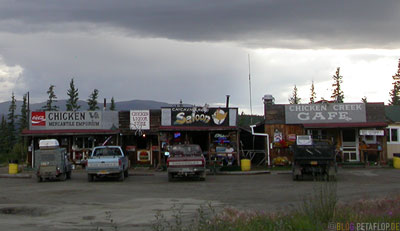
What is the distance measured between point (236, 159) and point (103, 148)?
11167mm

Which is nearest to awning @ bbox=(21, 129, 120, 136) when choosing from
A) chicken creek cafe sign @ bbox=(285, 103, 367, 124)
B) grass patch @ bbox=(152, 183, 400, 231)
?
chicken creek cafe sign @ bbox=(285, 103, 367, 124)

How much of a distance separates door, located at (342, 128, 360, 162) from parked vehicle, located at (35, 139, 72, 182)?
65.4 ft

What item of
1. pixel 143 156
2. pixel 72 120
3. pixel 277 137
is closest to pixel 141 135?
pixel 143 156

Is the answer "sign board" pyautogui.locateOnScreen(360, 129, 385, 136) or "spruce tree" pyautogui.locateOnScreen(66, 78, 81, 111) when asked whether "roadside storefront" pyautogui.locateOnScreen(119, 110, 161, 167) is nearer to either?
"sign board" pyautogui.locateOnScreen(360, 129, 385, 136)

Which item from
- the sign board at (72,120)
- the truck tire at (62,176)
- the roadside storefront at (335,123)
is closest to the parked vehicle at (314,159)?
the roadside storefront at (335,123)

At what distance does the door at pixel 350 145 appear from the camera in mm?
34250

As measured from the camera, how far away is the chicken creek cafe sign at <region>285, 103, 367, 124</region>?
34.1 metres

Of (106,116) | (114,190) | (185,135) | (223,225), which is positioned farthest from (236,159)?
(223,225)

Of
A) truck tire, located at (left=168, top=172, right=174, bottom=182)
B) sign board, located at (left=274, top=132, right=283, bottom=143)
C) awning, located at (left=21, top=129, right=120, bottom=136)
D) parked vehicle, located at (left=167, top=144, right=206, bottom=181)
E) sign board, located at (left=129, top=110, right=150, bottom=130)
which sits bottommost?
truck tire, located at (left=168, top=172, right=174, bottom=182)

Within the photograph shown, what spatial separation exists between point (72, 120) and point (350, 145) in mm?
20504

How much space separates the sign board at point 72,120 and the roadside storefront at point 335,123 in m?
11.6

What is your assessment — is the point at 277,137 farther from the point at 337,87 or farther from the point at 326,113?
the point at 337,87

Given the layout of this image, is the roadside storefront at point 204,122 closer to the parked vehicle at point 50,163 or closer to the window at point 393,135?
the parked vehicle at point 50,163

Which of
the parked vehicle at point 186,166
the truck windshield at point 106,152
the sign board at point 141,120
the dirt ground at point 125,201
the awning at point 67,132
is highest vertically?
the sign board at point 141,120
